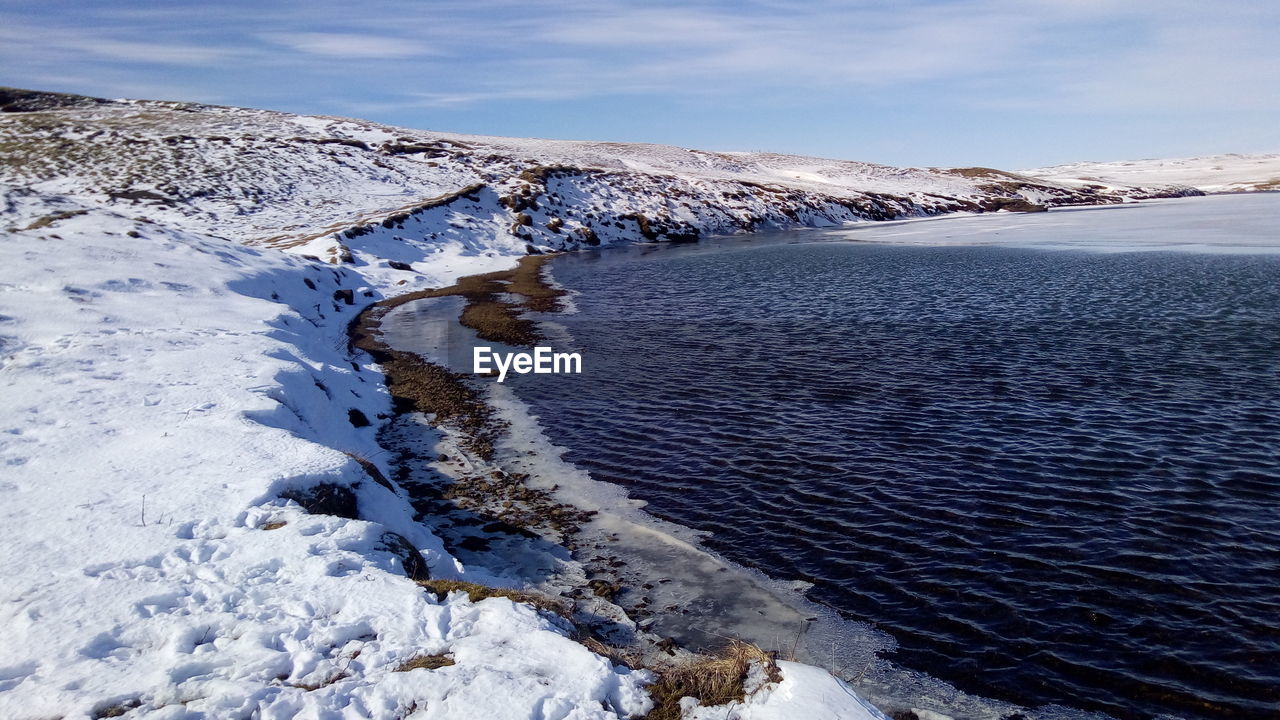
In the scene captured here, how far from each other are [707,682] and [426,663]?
2845 mm

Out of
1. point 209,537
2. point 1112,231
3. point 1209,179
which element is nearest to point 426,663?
point 209,537

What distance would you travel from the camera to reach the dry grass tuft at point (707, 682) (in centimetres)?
705

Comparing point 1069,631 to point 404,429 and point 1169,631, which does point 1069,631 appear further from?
point 404,429

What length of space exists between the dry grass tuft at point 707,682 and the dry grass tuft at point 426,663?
2106 mm

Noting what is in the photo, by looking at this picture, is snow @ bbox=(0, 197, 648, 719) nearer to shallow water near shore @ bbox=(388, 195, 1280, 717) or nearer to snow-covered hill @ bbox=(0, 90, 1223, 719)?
snow-covered hill @ bbox=(0, 90, 1223, 719)

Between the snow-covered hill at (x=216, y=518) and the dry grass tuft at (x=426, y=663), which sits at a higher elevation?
the snow-covered hill at (x=216, y=518)

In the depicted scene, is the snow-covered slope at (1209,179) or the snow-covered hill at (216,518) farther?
the snow-covered slope at (1209,179)

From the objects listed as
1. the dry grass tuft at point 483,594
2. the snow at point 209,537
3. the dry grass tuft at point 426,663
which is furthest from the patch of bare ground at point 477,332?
the dry grass tuft at point 426,663

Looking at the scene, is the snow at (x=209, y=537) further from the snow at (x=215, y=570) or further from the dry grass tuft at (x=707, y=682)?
the dry grass tuft at (x=707, y=682)

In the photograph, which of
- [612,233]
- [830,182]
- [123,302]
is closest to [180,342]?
[123,302]

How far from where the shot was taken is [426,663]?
7203 mm

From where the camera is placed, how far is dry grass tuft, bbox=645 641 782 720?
7.05 metres

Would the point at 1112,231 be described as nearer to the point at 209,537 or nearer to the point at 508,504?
the point at 508,504

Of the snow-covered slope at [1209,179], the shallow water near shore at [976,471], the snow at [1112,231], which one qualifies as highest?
the snow-covered slope at [1209,179]
